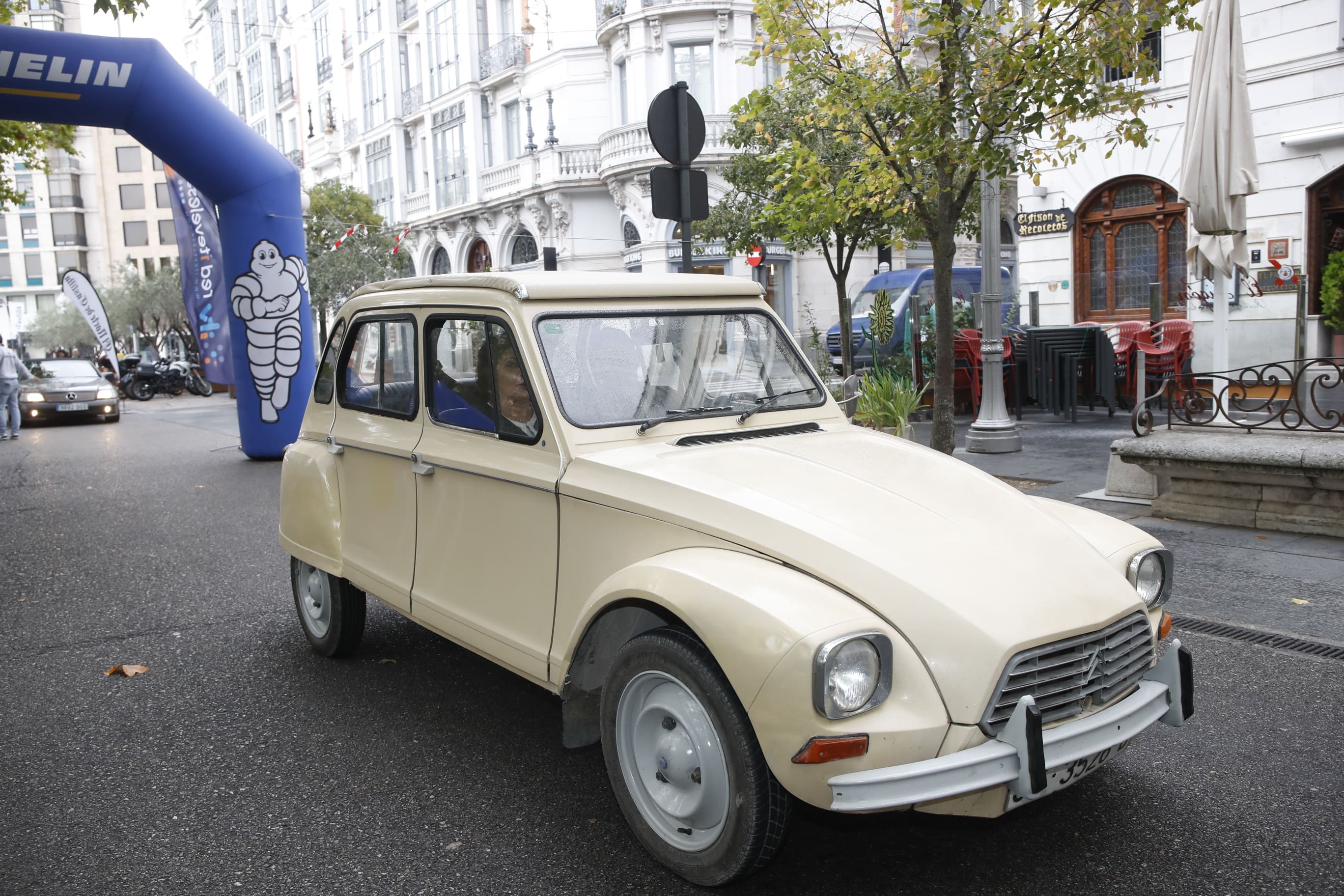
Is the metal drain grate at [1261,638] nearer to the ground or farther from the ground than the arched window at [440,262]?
nearer to the ground

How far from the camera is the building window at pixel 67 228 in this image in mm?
78750

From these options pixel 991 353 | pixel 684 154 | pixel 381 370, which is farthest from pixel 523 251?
pixel 381 370

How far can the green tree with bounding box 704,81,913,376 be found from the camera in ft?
28.0

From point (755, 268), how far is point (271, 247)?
1778cm

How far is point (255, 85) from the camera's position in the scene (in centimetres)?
5900

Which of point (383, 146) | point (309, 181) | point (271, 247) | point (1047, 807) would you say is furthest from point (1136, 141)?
point (309, 181)

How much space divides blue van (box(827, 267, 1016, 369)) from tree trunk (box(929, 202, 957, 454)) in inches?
316

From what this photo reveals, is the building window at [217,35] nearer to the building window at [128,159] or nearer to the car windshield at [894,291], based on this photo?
the building window at [128,159]

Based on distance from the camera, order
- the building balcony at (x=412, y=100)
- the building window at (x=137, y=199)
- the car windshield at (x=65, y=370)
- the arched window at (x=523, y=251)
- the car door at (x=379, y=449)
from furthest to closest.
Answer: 1. the building window at (x=137, y=199)
2. the building balcony at (x=412, y=100)
3. the arched window at (x=523, y=251)
4. the car windshield at (x=65, y=370)
5. the car door at (x=379, y=449)

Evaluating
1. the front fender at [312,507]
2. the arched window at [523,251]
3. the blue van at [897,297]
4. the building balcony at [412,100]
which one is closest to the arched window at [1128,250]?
the blue van at [897,297]

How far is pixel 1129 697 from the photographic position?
2.77 meters

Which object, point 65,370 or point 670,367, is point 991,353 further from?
point 65,370

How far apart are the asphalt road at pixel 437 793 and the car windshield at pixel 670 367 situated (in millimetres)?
1343

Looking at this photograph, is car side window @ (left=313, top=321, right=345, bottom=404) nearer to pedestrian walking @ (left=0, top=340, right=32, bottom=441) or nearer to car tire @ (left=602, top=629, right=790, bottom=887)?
car tire @ (left=602, top=629, right=790, bottom=887)
